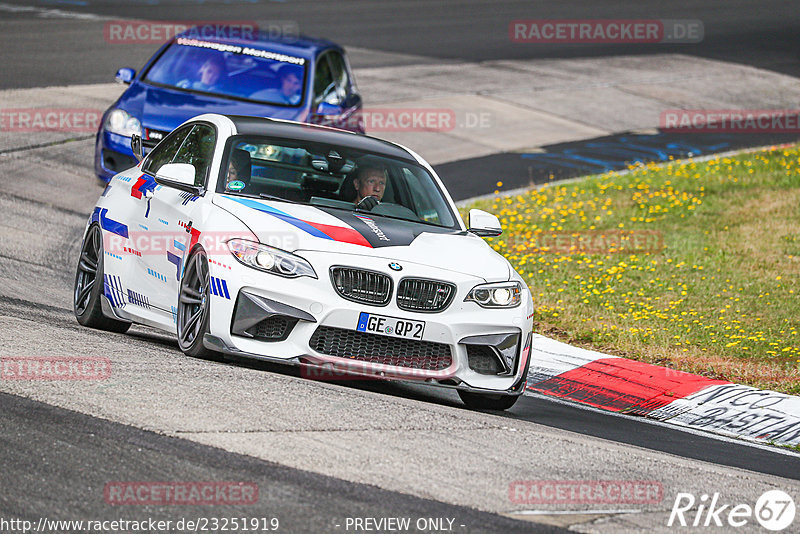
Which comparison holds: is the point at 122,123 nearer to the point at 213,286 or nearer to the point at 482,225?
the point at 482,225

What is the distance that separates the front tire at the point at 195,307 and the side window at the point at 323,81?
6.52 meters

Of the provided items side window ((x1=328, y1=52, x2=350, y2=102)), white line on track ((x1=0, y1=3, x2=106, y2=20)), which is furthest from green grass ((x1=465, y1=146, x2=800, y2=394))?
white line on track ((x1=0, y1=3, x2=106, y2=20))

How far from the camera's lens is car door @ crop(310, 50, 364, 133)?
14070 millimetres

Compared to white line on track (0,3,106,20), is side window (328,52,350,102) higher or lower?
higher

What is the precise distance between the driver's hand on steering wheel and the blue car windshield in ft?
18.1

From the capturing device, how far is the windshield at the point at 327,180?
841cm

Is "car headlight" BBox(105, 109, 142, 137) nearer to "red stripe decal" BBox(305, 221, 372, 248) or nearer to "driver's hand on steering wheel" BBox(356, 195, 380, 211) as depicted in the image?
"driver's hand on steering wheel" BBox(356, 195, 380, 211)

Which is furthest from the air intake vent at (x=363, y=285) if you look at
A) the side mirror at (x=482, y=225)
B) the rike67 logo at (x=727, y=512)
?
the rike67 logo at (x=727, y=512)

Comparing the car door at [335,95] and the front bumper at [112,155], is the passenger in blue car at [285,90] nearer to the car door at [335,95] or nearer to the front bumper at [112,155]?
the car door at [335,95]

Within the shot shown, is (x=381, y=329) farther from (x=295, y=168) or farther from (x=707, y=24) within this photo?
(x=707, y=24)

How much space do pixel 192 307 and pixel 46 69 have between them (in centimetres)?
1436

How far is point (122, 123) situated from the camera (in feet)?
43.1

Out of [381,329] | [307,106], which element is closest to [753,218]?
[307,106]

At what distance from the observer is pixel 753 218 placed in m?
16.1
